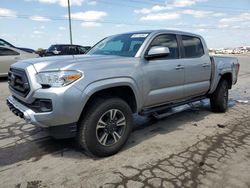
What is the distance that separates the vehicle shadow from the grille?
0.92 metres

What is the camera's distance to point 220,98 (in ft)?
22.4

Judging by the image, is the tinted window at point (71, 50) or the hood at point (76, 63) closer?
the hood at point (76, 63)

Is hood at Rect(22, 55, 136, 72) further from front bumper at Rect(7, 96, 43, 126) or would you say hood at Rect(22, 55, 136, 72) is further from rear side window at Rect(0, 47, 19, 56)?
rear side window at Rect(0, 47, 19, 56)

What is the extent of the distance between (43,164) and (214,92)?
4457 millimetres

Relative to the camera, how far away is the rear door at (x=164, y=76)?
465 centimetres

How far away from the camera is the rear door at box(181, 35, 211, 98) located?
559cm

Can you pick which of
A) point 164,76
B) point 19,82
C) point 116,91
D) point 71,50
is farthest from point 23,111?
point 71,50

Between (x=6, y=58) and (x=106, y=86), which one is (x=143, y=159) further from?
(x=6, y=58)

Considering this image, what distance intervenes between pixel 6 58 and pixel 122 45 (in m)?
8.48

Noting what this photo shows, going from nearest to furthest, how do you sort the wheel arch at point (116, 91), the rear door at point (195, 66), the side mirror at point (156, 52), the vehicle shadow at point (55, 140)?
the wheel arch at point (116, 91) → the vehicle shadow at point (55, 140) → the side mirror at point (156, 52) → the rear door at point (195, 66)

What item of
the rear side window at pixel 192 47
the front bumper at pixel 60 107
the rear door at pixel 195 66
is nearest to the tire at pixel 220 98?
the rear door at pixel 195 66

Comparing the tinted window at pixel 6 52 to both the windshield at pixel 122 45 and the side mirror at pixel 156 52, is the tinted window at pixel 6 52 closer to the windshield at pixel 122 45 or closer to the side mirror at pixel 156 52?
the windshield at pixel 122 45

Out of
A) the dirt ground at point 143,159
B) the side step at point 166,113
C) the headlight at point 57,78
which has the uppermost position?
the headlight at point 57,78

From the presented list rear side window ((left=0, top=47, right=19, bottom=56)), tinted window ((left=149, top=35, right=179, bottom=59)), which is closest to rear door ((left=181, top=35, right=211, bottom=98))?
tinted window ((left=149, top=35, right=179, bottom=59))
